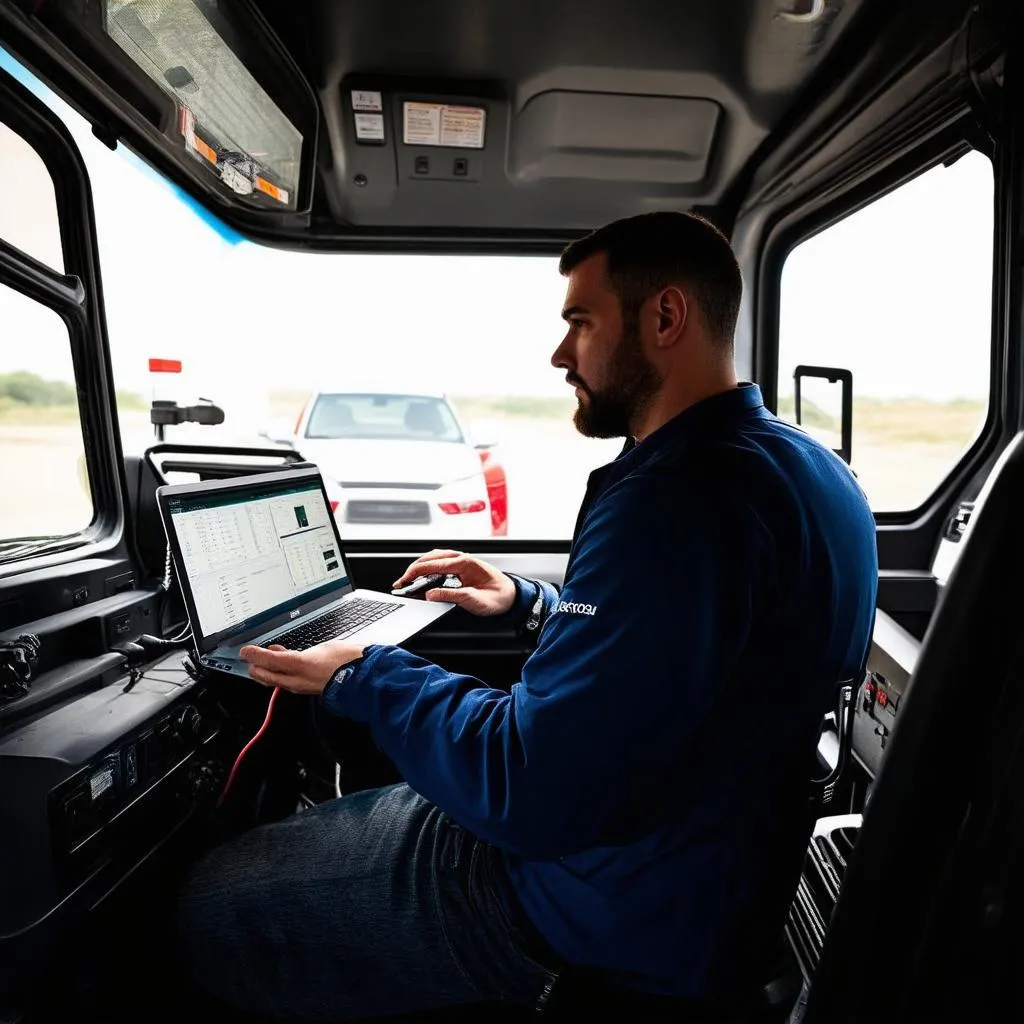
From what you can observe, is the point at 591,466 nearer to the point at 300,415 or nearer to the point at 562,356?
the point at 562,356

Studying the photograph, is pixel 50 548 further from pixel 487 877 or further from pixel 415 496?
pixel 415 496

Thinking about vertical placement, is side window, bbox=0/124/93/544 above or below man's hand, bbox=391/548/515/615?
above

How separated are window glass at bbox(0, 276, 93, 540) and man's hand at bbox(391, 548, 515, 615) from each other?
2.90 ft

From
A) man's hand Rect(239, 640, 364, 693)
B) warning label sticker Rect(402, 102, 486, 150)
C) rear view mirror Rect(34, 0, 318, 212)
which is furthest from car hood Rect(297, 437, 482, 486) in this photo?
man's hand Rect(239, 640, 364, 693)

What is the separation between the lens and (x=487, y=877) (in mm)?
1197

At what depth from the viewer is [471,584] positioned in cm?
198

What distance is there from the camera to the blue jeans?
1.15 m

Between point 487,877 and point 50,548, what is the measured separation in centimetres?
132

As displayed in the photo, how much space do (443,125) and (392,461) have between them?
2.34m

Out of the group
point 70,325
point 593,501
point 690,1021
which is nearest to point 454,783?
point 690,1021

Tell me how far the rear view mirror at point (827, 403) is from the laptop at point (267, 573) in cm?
153

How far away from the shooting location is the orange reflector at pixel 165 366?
7.59ft

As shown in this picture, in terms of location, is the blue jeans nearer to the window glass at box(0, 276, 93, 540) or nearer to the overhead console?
the window glass at box(0, 276, 93, 540)

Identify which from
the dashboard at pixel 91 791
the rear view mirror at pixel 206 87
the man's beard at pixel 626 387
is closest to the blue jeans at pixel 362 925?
the dashboard at pixel 91 791
